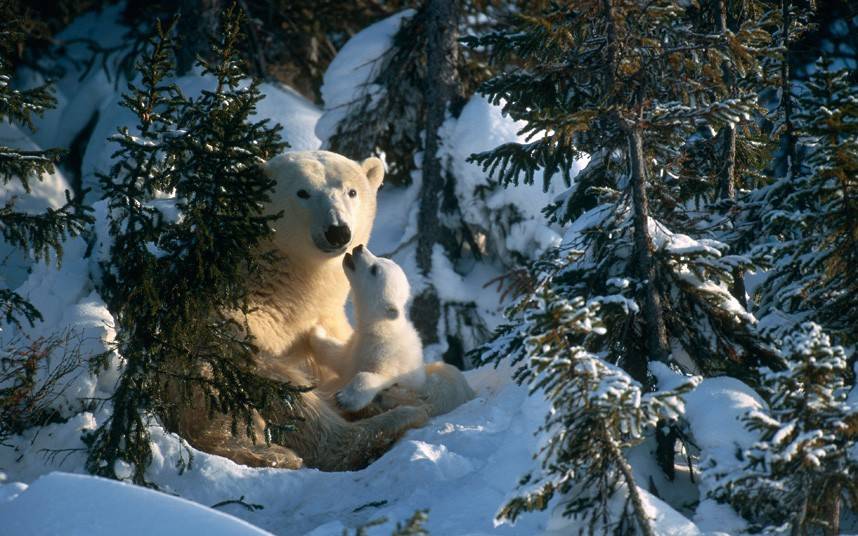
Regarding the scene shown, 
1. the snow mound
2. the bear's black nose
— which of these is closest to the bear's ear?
the bear's black nose

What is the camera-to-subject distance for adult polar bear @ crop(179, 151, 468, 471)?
5.99 meters

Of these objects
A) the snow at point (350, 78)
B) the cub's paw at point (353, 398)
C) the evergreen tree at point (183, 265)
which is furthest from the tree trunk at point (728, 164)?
the snow at point (350, 78)

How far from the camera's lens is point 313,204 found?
6523mm

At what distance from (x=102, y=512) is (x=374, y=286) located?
10.8ft

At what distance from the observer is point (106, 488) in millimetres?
3490

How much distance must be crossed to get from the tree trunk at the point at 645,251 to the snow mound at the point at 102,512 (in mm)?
2318

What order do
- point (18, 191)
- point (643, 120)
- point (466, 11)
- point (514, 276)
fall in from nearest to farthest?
1. point (643, 120)
2. point (514, 276)
3. point (466, 11)
4. point (18, 191)

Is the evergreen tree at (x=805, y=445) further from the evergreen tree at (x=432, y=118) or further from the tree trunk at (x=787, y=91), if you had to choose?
the evergreen tree at (x=432, y=118)

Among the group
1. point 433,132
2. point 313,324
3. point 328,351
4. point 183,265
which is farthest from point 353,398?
point 433,132

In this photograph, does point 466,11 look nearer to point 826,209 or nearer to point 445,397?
point 445,397

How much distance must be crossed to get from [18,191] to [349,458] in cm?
640

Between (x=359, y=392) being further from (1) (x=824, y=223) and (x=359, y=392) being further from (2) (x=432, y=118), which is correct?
(2) (x=432, y=118)

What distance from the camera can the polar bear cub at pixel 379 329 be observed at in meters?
6.45

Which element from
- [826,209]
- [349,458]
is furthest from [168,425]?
[826,209]
